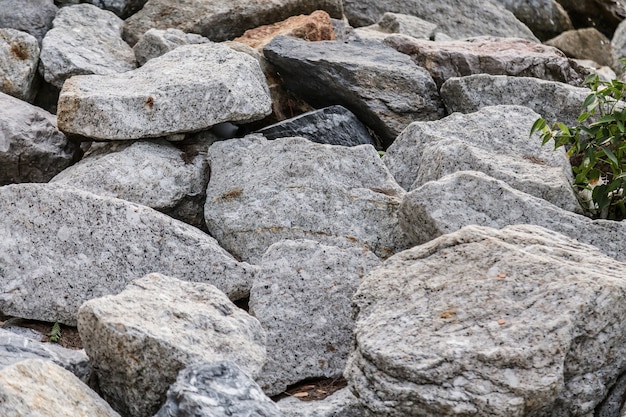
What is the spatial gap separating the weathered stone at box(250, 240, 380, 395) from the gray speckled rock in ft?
7.91

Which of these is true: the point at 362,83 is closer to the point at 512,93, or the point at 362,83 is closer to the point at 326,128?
the point at 326,128

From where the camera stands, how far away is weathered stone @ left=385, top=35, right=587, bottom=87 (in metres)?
6.57

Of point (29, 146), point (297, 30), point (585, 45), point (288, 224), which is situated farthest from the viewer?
point (585, 45)

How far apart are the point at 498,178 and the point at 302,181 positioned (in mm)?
986

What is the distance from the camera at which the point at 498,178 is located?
4887 mm

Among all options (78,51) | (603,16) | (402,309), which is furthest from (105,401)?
(603,16)

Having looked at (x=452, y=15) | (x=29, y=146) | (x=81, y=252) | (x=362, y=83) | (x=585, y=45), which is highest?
(x=362, y=83)

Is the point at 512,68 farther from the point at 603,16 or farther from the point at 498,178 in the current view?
the point at 603,16

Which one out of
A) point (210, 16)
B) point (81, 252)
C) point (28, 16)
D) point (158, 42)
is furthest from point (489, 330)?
point (28, 16)

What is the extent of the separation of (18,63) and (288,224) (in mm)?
2332

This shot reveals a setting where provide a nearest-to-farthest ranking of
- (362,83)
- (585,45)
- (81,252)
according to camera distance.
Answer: (81,252), (362,83), (585,45)

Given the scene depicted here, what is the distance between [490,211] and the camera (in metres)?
4.50

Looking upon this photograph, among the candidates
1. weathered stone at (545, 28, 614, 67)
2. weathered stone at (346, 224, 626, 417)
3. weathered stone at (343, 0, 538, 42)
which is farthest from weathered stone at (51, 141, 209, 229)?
weathered stone at (545, 28, 614, 67)

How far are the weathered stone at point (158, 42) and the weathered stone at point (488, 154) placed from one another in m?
1.82
